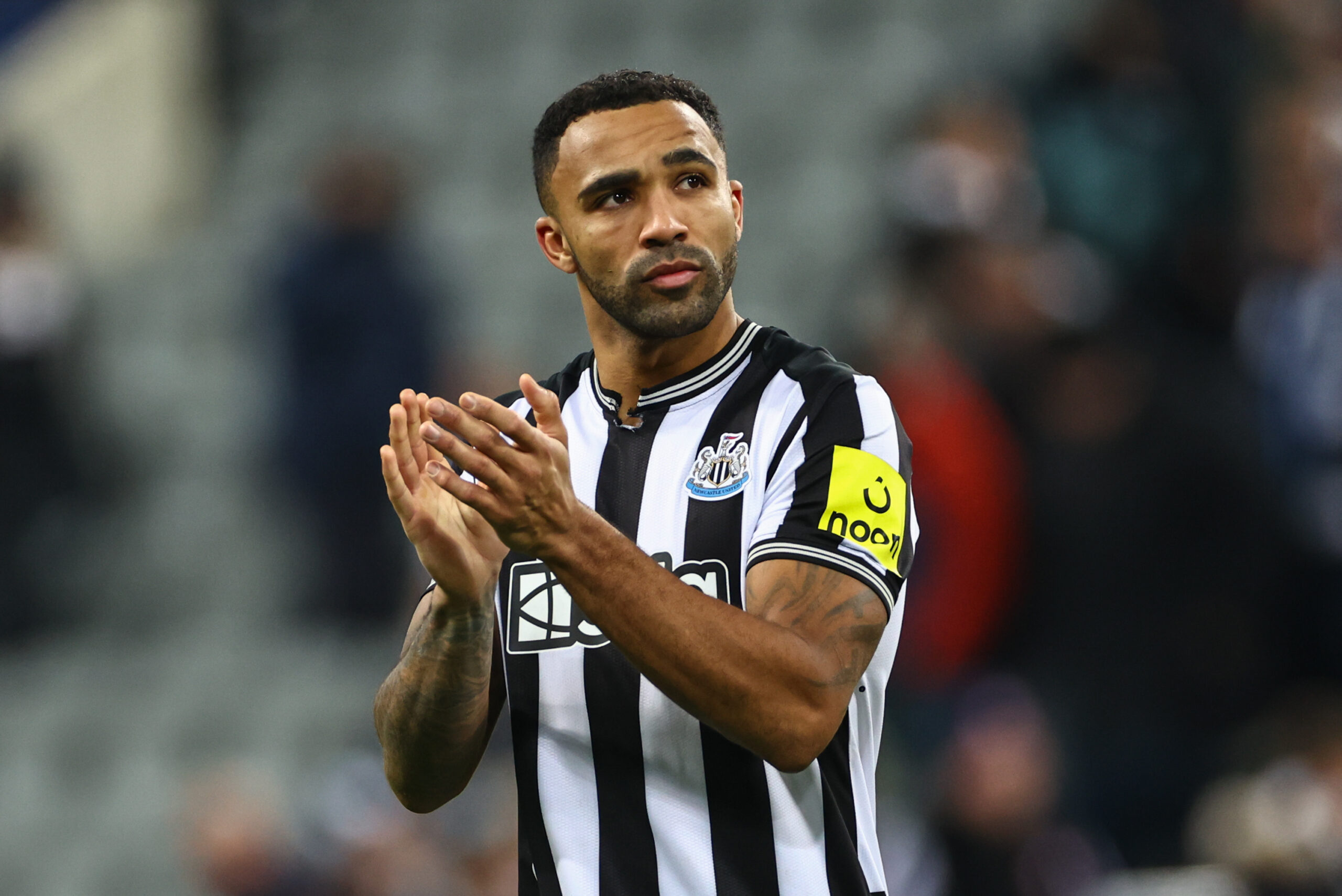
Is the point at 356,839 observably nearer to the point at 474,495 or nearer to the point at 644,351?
the point at 644,351

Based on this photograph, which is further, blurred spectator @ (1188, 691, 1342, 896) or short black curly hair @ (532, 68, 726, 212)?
blurred spectator @ (1188, 691, 1342, 896)

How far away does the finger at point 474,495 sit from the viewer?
2482 millimetres

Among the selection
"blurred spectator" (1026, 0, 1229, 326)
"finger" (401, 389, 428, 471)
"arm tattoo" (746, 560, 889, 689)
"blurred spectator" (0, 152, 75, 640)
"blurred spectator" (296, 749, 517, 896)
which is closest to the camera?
"arm tattoo" (746, 560, 889, 689)

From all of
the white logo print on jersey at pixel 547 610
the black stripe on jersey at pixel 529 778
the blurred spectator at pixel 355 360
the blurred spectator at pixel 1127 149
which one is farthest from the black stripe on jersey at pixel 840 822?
the blurred spectator at pixel 355 360

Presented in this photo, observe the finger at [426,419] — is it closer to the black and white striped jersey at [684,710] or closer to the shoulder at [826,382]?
the black and white striped jersey at [684,710]

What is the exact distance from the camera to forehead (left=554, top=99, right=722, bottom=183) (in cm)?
299

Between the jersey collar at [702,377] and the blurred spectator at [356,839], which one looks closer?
the jersey collar at [702,377]

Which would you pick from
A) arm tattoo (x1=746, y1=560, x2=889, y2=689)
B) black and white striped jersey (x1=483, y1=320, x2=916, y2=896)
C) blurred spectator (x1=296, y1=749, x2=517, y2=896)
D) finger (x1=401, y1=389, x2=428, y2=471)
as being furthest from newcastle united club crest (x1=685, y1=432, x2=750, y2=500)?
blurred spectator (x1=296, y1=749, x2=517, y2=896)

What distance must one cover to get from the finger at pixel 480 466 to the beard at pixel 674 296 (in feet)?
1.91

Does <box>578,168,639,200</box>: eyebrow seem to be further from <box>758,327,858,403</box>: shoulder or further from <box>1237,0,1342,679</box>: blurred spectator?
<box>1237,0,1342,679</box>: blurred spectator

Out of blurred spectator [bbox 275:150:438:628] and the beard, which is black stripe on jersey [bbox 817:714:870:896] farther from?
blurred spectator [bbox 275:150:438:628]

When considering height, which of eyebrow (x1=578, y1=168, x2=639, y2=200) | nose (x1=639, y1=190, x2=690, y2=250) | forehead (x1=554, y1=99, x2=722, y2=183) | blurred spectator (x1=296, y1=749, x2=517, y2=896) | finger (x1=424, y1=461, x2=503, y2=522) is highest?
forehead (x1=554, y1=99, x2=722, y2=183)

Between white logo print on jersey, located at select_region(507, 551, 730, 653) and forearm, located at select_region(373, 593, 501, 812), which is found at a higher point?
white logo print on jersey, located at select_region(507, 551, 730, 653)

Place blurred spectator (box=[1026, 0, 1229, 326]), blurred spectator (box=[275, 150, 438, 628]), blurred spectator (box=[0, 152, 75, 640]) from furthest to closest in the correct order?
1. blurred spectator (box=[0, 152, 75, 640])
2. blurred spectator (box=[275, 150, 438, 628])
3. blurred spectator (box=[1026, 0, 1229, 326])
